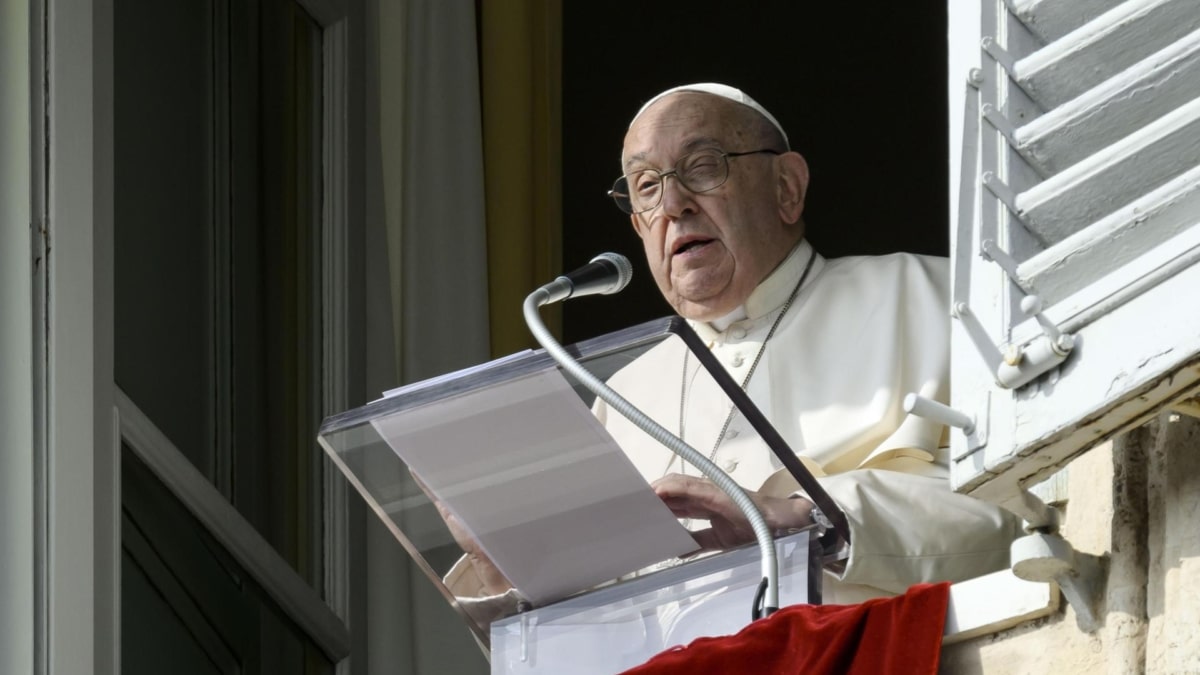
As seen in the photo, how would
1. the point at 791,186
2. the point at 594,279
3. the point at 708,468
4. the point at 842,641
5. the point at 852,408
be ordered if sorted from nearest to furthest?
the point at 842,641 → the point at 708,468 → the point at 594,279 → the point at 852,408 → the point at 791,186

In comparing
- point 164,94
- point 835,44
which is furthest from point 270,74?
point 835,44

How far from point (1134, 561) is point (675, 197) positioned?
1.97 meters

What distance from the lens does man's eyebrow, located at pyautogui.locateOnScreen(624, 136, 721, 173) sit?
399 centimetres

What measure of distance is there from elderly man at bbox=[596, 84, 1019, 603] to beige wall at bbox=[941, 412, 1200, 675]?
0.41m

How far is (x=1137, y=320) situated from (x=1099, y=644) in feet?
1.20

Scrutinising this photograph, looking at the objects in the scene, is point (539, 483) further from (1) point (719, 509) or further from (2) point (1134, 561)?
(2) point (1134, 561)

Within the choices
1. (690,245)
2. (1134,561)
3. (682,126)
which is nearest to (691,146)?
(682,126)

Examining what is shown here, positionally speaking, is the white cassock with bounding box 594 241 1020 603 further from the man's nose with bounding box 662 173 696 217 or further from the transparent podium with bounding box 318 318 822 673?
the man's nose with bounding box 662 173 696 217

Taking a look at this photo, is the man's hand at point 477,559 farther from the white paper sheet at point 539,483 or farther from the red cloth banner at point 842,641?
the red cloth banner at point 842,641

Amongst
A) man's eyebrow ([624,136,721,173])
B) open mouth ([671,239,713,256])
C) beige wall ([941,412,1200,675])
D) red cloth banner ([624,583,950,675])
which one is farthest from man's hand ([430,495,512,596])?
man's eyebrow ([624,136,721,173])

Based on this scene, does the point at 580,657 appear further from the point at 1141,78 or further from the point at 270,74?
the point at 270,74

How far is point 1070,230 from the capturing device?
2018 mm

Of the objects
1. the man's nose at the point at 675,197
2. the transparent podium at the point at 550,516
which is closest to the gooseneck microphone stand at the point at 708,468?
the transparent podium at the point at 550,516

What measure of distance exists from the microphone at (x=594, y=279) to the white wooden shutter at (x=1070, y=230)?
583 millimetres
